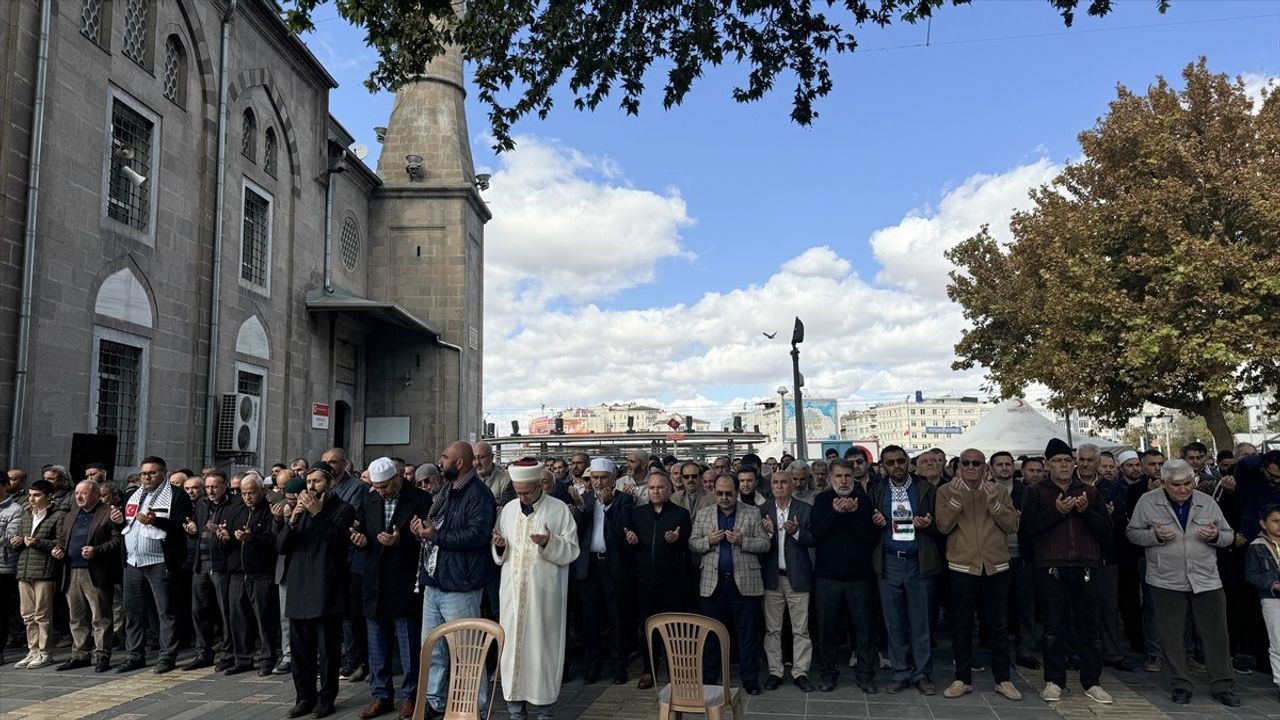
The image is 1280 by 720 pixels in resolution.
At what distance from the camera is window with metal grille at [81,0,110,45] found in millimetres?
10703

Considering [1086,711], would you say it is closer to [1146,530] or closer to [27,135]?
[1146,530]

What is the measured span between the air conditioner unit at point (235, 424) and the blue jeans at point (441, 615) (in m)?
9.27

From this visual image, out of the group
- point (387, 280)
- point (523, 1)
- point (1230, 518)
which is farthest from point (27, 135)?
point (1230, 518)

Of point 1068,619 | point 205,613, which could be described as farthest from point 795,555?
point 205,613

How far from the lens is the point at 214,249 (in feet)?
44.7

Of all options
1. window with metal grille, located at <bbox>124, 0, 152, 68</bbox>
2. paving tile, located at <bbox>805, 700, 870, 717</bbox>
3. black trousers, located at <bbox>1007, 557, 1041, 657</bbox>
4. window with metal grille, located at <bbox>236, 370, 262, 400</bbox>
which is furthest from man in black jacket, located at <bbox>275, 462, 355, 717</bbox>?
window with metal grille, located at <bbox>236, 370, 262, 400</bbox>

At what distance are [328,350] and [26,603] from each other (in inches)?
436

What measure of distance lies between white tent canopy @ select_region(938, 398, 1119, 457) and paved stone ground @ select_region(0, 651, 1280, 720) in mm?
11946

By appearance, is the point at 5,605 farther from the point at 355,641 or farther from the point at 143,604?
the point at 355,641

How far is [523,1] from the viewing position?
24.1 ft

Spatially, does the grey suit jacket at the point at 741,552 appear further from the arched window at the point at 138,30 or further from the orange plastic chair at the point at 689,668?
the arched window at the point at 138,30

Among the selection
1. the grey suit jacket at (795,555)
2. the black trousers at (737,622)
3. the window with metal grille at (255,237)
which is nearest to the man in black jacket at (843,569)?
the grey suit jacket at (795,555)

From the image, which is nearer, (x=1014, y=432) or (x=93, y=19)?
(x=93, y=19)

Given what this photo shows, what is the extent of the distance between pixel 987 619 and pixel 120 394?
38.5 ft
